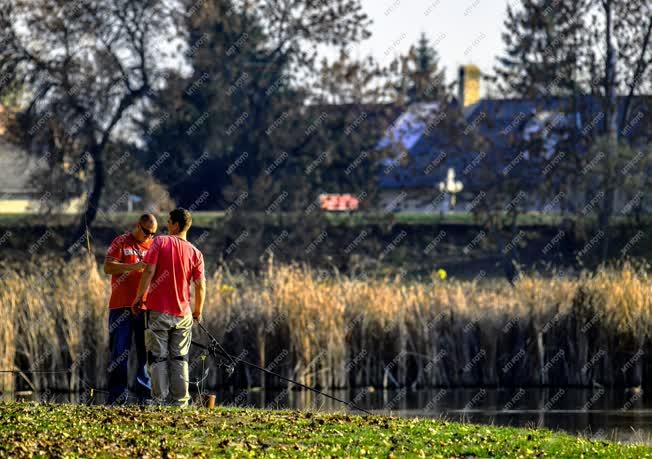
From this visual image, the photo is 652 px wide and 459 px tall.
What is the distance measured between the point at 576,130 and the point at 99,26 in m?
15.9

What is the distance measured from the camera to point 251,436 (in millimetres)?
12859

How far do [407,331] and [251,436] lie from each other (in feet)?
42.5

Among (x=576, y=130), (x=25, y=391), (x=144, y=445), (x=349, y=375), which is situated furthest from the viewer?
(x=576, y=130)

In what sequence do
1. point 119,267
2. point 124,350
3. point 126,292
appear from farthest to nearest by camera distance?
A: point 124,350 → point 126,292 → point 119,267

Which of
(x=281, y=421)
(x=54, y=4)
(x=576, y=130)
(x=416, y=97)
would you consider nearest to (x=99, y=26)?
(x=54, y=4)

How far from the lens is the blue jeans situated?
15.7m

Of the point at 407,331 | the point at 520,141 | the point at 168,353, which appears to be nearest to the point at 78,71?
the point at 520,141

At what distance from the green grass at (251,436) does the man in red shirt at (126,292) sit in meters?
1.07

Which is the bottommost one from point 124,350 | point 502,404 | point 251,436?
point 502,404

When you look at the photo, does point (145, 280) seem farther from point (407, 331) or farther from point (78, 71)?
point (78, 71)

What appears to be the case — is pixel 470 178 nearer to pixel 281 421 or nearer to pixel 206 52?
pixel 206 52

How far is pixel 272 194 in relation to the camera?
48281 millimetres

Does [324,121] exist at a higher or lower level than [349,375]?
higher

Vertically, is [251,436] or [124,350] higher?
[124,350]
